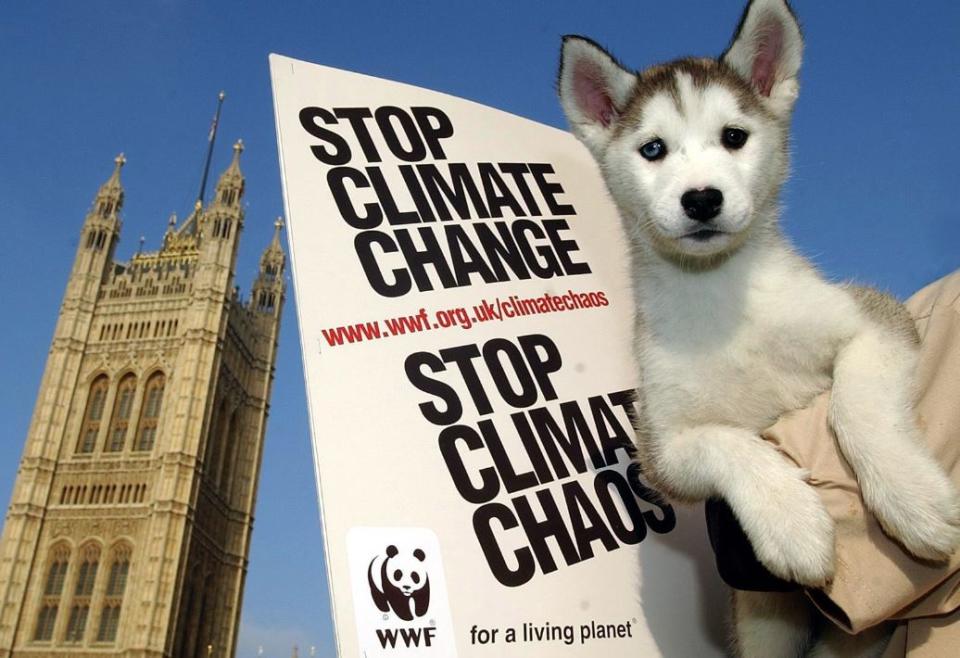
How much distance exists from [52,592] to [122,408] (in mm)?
7475

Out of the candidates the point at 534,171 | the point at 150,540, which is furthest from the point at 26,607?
the point at 534,171

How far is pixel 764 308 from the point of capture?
62.1 inches

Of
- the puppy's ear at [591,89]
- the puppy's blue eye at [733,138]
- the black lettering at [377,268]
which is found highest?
the black lettering at [377,268]

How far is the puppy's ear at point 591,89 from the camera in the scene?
6.08 ft

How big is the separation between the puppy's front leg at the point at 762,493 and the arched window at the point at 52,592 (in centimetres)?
3496

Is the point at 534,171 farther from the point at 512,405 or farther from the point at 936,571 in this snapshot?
the point at 936,571

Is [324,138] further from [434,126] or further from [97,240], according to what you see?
[97,240]

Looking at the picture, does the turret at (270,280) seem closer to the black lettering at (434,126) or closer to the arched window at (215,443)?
the arched window at (215,443)

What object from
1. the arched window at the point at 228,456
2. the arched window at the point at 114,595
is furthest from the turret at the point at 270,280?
the arched window at the point at 114,595

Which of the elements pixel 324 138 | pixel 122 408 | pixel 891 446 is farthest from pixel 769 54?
pixel 122 408

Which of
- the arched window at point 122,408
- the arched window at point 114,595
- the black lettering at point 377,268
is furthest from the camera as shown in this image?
the arched window at point 122,408

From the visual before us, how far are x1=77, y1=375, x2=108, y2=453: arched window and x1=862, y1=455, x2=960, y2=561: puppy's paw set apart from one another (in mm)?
36866

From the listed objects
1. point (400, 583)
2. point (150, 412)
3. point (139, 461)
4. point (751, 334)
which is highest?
point (150, 412)

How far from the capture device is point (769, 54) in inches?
67.9
